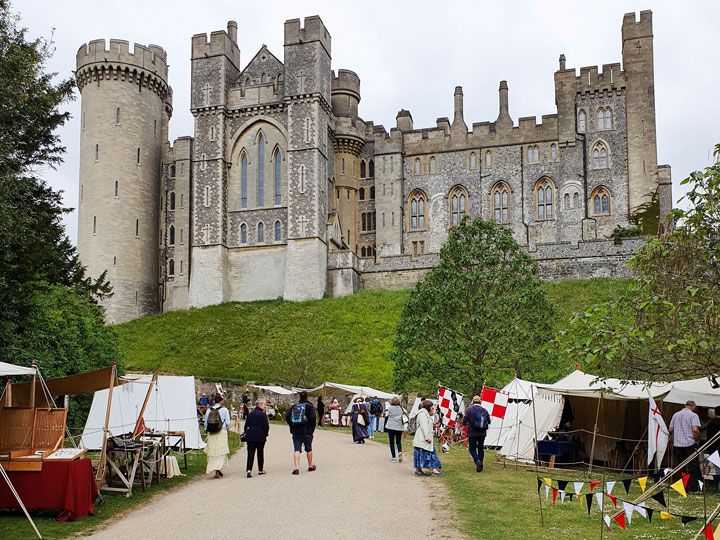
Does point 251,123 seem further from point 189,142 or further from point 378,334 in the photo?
point 378,334

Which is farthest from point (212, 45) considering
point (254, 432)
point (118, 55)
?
point (254, 432)

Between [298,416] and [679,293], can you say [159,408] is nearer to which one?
[298,416]

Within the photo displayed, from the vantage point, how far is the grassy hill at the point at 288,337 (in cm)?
3550

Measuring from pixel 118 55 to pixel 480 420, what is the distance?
4545 cm

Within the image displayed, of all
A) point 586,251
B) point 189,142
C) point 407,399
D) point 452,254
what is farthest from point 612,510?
point 189,142

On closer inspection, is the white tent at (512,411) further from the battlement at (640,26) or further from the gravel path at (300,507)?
the battlement at (640,26)

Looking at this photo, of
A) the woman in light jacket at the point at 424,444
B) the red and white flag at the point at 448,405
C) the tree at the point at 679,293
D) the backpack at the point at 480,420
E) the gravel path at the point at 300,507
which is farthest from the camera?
the red and white flag at the point at 448,405

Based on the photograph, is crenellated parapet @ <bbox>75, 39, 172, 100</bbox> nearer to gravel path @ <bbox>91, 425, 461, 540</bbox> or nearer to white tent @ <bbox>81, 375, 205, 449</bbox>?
white tent @ <bbox>81, 375, 205, 449</bbox>

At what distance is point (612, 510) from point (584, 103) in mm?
44086

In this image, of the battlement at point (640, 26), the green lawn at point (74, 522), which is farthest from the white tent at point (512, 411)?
the battlement at point (640, 26)

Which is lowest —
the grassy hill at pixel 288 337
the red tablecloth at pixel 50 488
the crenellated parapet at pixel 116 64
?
the red tablecloth at pixel 50 488

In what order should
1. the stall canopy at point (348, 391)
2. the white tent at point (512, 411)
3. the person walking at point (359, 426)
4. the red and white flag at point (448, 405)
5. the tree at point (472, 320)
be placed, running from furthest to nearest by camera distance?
1. the stall canopy at point (348, 391)
2. the tree at point (472, 320)
3. the red and white flag at point (448, 405)
4. the person walking at point (359, 426)
5. the white tent at point (512, 411)

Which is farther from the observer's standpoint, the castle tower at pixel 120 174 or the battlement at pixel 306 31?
the castle tower at pixel 120 174

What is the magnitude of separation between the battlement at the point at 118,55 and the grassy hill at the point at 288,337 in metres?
17.7
